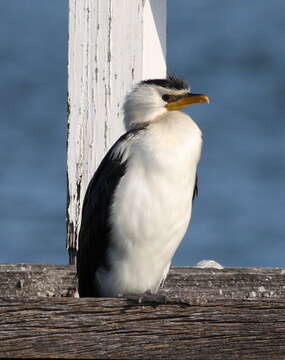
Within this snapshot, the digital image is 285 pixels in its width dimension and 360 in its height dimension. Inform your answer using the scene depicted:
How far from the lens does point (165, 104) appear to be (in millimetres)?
4980

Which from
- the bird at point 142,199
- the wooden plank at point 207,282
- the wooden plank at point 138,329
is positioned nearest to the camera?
the wooden plank at point 138,329

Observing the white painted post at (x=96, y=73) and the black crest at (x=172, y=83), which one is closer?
the white painted post at (x=96, y=73)

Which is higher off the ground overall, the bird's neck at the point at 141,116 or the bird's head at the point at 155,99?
the bird's head at the point at 155,99

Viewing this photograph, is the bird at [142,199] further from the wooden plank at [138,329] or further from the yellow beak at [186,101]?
the wooden plank at [138,329]

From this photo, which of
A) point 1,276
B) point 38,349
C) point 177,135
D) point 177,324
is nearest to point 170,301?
point 177,324

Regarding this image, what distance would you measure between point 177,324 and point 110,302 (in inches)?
6.9

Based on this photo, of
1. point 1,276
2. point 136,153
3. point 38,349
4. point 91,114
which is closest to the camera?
point 38,349

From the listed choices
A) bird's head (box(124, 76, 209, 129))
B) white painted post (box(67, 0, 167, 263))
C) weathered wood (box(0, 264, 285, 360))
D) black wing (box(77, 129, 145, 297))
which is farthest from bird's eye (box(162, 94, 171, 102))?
weathered wood (box(0, 264, 285, 360))

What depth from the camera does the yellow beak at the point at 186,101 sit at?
4691 mm

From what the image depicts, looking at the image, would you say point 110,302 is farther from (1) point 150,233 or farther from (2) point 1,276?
(1) point 150,233

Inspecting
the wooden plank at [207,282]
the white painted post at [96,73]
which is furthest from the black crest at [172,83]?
the wooden plank at [207,282]

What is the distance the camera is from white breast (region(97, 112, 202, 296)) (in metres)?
4.69

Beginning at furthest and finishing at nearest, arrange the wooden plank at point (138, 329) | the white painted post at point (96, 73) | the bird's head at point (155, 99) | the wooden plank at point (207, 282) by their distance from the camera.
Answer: the bird's head at point (155, 99)
the white painted post at point (96, 73)
the wooden plank at point (207, 282)
the wooden plank at point (138, 329)

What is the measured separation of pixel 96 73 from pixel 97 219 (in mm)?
619
